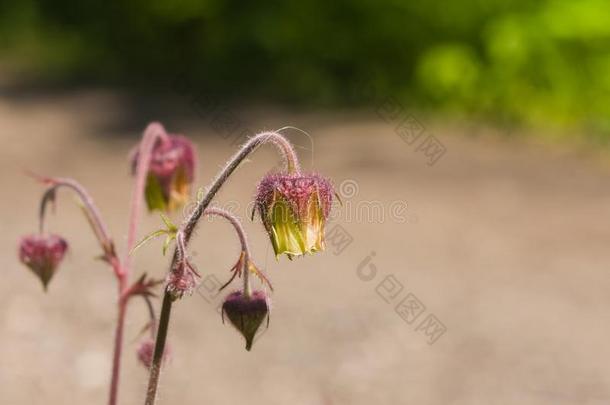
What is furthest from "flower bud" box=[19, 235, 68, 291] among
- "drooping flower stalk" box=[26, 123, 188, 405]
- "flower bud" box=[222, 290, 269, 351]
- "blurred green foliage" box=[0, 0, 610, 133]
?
"blurred green foliage" box=[0, 0, 610, 133]

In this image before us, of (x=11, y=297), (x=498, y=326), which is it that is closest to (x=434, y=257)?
(x=498, y=326)

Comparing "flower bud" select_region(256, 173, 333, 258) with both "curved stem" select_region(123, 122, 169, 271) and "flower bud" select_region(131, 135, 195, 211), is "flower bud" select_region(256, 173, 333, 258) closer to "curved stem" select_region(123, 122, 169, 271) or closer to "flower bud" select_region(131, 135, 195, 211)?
"curved stem" select_region(123, 122, 169, 271)

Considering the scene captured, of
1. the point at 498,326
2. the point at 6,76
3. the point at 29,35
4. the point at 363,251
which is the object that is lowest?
the point at 498,326

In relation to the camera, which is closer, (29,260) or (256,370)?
(29,260)

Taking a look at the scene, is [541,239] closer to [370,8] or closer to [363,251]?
[363,251]

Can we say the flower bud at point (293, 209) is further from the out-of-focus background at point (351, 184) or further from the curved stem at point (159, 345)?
the out-of-focus background at point (351, 184)

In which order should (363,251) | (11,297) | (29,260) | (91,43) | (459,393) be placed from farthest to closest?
1. (91,43)
2. (363,251)
3. (11,297)
4. (459,393)
5. (29,260)

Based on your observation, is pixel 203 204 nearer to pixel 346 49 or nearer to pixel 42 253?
pixel 42 253
